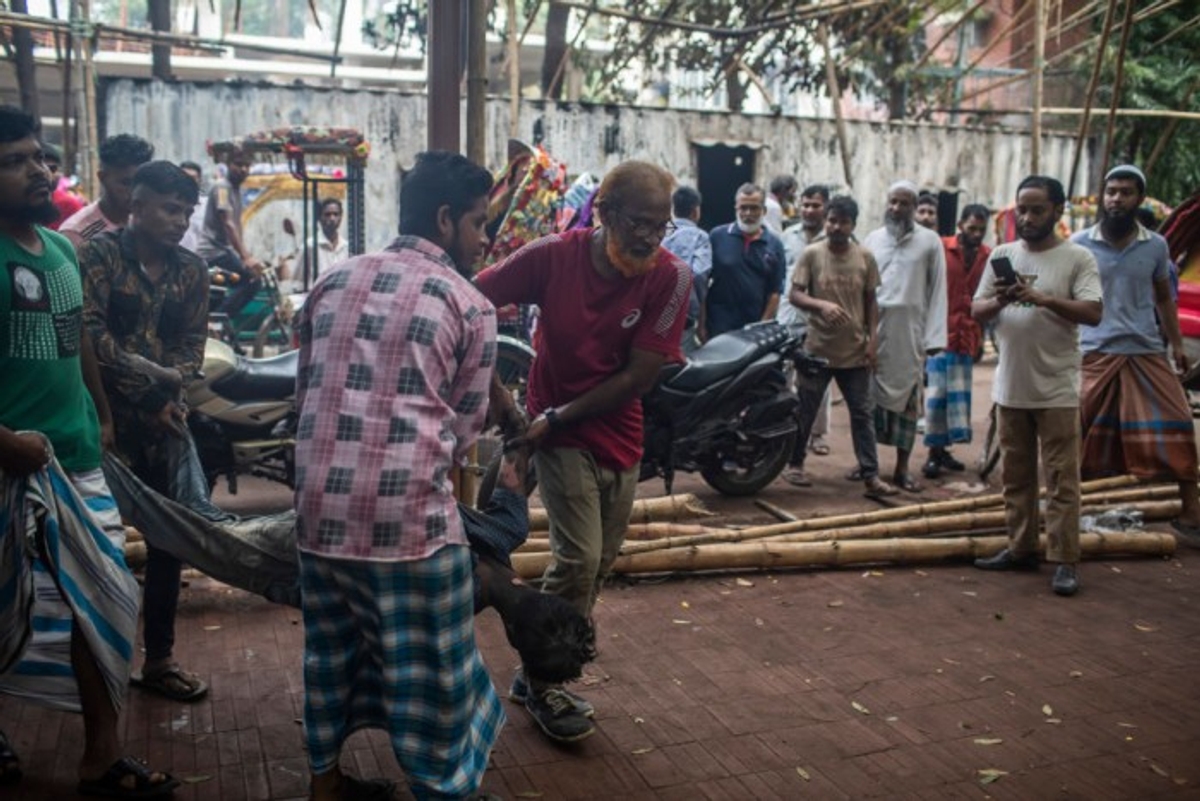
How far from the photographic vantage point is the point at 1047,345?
A: 543cm

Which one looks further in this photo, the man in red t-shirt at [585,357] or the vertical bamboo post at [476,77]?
the vertical bamboo post at [476,77]

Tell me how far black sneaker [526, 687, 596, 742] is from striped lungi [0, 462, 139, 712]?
127cm

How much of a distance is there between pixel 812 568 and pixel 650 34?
878 cm

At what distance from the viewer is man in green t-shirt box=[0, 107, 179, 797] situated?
3.02m

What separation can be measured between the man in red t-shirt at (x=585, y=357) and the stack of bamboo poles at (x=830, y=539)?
1343 mm

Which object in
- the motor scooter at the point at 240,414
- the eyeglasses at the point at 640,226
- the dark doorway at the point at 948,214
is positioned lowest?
the motor scooter at the point at 240,414

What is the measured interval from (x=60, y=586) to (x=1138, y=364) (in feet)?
18.2

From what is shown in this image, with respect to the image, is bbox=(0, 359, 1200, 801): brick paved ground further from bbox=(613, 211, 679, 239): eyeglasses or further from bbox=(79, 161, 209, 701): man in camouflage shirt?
bbox=(613, 211, 679, 239): eyeglasses

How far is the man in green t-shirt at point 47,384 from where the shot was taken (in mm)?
3016

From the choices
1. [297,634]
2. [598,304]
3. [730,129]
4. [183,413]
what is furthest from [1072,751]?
[730,129]

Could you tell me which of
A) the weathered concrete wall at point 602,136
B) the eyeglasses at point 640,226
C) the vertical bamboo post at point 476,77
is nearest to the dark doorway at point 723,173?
the weathered concrete wall at point 602,136

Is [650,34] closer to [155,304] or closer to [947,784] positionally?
[155,304]

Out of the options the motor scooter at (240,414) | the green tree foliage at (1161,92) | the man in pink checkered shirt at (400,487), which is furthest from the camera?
the green tree foliage at (1161,92)

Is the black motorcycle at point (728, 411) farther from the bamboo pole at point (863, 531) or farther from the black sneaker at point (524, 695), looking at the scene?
the black sneaker at point (524, 695)
